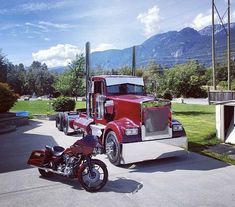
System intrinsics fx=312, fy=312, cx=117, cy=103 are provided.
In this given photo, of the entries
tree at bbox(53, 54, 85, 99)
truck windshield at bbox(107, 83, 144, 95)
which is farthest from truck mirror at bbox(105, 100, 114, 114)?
tree at bbox(53, 54, 85, 99)

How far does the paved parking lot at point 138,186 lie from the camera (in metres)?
6.05

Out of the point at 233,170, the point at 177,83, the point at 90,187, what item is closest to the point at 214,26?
the point at 177,83

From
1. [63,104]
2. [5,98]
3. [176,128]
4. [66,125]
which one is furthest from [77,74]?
[176,128]

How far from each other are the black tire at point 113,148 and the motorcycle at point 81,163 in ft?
4.28

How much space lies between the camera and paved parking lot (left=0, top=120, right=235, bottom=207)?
605 centimetres

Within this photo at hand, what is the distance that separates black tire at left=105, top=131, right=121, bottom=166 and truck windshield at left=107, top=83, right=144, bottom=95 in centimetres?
206

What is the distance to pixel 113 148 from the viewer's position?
8969 mm

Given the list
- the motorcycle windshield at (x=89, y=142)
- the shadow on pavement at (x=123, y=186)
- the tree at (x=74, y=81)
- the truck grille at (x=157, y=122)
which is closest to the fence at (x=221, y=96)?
the tree at (x=74, y=81)

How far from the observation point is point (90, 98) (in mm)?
11906

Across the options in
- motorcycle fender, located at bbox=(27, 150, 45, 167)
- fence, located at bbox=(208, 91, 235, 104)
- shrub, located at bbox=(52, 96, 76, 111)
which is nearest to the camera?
motorcycle fender, located at bbox=(27, 150, 45, 167)

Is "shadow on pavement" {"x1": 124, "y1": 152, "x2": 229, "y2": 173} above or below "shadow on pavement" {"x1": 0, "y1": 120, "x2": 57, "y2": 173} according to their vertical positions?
below

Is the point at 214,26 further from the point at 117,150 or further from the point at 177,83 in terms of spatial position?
the point at 117,150

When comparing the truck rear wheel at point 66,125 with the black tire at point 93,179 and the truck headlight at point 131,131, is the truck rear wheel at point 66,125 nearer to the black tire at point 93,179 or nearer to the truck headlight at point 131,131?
the truck headlight at point 131,131

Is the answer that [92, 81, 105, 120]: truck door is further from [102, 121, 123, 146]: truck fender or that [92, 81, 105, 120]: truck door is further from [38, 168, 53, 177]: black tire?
[38, 168, 53, 177]: black tire
